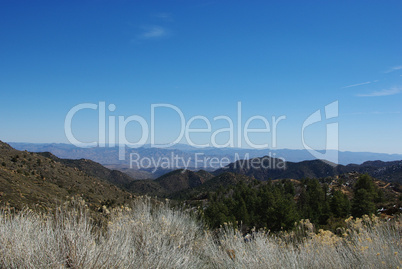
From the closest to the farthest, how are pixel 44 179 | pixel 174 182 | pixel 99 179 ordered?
pixel 44 179, pixel 99 179, pixel 174 182

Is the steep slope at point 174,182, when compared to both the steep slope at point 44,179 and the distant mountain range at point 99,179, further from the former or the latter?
the steep slope at point 44,179

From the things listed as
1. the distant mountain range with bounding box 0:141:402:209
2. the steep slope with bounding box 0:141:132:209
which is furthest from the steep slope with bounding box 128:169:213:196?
the steep slope with bounding box 0:141:132:209

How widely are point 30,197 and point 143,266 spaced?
2121 centimetres

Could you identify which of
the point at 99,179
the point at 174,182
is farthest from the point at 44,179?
the point at 174,182

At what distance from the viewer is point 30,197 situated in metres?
21.2

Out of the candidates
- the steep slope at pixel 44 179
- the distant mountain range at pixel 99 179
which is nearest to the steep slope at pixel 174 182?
the distant mountain range at pixel 99 179

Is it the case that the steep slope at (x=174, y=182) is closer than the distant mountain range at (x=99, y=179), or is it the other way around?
the distant mountain range at (x=99, y=179)

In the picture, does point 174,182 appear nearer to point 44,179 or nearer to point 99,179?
point 99,179

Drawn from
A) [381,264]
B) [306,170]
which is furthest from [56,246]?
[306,170]

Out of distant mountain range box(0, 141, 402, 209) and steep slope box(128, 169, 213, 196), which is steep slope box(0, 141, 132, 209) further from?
steep slope box(128, 169, 213, 196)

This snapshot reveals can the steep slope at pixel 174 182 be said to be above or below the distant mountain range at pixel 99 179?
below

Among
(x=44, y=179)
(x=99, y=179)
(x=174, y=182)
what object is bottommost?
(x=174, y=182)

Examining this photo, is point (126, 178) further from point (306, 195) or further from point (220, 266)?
point (220, 266)

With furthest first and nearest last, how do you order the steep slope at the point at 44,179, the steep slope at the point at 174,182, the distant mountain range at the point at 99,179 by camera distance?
the steep slope at the point at 174,182 < the steep slope at the point at 44,179 < the distant mountain range at the point at 99,179
